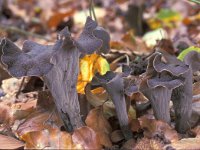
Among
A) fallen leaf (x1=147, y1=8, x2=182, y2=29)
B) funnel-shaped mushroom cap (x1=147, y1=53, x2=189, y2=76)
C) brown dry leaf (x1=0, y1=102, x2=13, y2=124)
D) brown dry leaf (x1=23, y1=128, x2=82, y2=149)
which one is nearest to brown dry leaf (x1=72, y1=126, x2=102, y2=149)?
brown dry leaf (x1=23, y1=128, x2=82, y2=149)

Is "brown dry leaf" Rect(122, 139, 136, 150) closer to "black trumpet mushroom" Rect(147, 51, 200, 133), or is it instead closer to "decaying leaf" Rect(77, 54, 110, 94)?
"black trumpet mushroom" Rect(147, 51, 200, 133)

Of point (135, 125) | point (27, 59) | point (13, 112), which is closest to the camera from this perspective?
point (27, 59)

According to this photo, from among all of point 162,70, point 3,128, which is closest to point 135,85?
point 162,70

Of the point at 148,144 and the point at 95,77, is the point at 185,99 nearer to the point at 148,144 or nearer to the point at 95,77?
the point at 148,144

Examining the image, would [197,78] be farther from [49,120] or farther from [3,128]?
[3,128]

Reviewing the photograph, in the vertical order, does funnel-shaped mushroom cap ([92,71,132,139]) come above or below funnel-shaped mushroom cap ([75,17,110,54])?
below

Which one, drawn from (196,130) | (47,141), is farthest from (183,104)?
(47,141)
